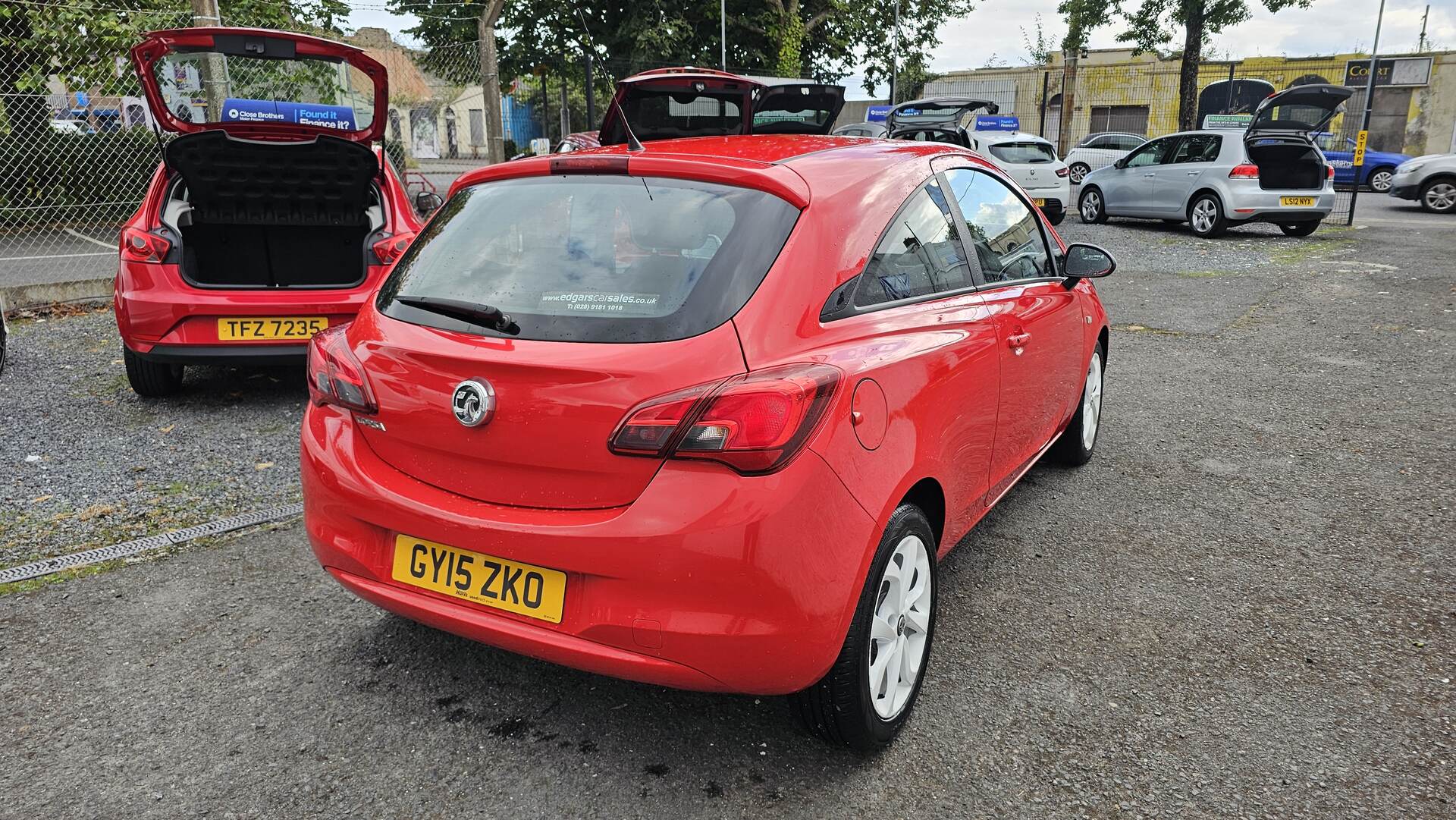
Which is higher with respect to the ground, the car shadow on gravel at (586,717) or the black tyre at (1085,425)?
the black tyre at (1085,425)

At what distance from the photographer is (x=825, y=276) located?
2.49m

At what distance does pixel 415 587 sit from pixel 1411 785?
2577 mm

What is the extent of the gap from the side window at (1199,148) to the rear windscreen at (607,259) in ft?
47.5

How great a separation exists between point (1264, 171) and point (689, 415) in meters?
15.0

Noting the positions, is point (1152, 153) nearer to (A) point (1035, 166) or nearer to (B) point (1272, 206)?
(A) point (1035, 166)

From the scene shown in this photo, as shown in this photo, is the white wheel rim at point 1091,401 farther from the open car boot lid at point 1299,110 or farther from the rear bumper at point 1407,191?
the rear bumper at point 1407,191

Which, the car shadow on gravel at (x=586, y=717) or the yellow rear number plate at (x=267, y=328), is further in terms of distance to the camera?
the yellow rear number plate at (x=267, y=328)

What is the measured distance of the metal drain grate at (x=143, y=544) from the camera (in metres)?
3.60

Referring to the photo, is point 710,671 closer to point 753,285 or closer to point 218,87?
point 753,285

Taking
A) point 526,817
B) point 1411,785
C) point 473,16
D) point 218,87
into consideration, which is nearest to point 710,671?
point 526,817

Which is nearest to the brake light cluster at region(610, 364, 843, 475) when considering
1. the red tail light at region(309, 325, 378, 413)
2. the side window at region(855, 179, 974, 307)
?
the side window at region(855, 179, 974, 307)

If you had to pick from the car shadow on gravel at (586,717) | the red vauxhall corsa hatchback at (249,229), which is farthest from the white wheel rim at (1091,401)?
the red vauxhall corsa hatchback at (249,229)

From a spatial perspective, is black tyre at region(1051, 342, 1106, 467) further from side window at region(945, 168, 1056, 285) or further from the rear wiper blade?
the rear wiper blade

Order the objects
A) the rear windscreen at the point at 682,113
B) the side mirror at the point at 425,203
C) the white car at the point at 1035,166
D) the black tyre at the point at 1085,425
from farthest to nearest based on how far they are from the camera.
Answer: the white car at the point at 1035,166, the side mirror at the point at 425,203, the rear windscreen at the point at 682,113, the black tyre at the point at 1085,425
